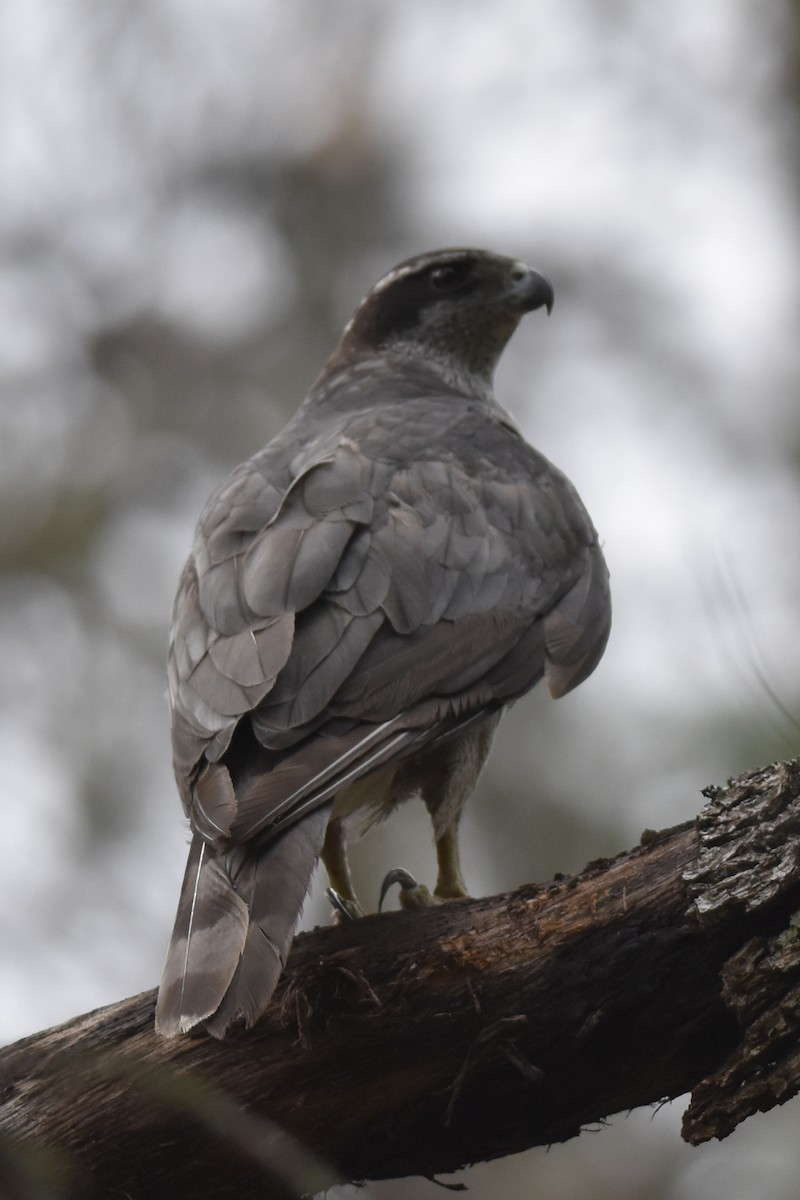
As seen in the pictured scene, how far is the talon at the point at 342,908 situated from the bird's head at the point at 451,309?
9.37 ft

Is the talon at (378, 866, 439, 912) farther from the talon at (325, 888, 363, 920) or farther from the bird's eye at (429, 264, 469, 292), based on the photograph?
the bird's eye at (429, 264, 469, 292)

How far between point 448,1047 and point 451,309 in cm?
378

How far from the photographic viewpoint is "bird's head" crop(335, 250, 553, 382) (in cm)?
637

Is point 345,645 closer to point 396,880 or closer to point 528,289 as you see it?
point 396,880

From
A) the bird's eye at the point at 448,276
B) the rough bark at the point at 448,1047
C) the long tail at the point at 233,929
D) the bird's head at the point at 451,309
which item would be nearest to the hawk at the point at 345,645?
the long tail at the point at 233,929

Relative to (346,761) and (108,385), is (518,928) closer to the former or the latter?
(346,761)

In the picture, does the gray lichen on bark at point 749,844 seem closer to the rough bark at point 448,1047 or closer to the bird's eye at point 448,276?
the rough bark at point 448,1047

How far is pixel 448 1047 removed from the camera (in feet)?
11.2

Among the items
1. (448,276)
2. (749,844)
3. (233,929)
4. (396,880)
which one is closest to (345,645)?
(396,880)

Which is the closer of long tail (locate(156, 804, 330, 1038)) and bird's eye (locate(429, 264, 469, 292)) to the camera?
long tail (locate(156, 804, 330, 1038))

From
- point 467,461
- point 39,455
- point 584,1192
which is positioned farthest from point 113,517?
point 467,461

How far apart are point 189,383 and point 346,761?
7.95m

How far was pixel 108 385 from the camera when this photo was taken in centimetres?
1087

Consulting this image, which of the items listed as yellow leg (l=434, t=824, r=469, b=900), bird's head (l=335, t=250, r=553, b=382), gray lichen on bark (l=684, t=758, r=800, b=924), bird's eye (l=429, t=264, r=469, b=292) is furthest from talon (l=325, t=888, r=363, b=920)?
bird's eye (l=429, t=264, r=469, b=292)
